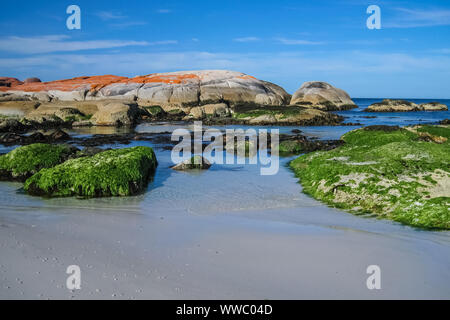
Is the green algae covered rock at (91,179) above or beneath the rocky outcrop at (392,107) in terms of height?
beneath

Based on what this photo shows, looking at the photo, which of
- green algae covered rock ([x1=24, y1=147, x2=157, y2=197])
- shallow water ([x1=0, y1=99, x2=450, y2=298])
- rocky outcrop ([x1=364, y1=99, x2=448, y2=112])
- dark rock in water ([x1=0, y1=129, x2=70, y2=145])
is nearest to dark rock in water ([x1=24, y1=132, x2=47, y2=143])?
dark rock in water ([x1=0, y1=129, x2=70, y2=145])

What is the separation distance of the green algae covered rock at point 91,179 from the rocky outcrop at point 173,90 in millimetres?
37440

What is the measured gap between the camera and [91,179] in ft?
32.1

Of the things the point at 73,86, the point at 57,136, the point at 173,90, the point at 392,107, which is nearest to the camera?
the point at 57,136

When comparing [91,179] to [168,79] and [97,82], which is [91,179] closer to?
[168,79]

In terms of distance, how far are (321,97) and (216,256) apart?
5608cm

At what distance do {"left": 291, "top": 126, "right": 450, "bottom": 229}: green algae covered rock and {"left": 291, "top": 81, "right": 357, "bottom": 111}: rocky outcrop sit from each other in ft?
147

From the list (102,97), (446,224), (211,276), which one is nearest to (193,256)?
(211,276)

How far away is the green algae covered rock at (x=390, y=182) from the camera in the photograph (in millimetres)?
7762

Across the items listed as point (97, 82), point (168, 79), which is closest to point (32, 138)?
point (168, 79)

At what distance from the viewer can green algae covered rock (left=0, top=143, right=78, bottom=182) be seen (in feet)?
38.1
